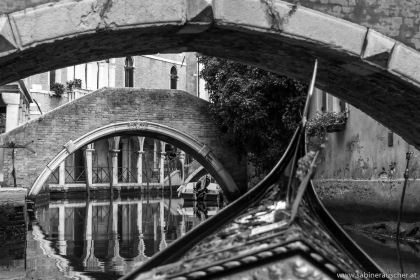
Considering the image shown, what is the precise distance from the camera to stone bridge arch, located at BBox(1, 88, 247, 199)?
44.6 feet

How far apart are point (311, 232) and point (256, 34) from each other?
178cm

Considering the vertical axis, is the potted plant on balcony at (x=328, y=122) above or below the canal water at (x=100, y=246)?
above

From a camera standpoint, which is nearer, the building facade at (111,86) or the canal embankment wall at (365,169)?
the canal embankment wall at (365,169)

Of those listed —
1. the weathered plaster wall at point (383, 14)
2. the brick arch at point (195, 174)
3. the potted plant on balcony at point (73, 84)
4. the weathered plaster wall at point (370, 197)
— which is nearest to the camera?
the weathered plaster wall at point (383, 14)

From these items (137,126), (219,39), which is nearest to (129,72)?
(137,126)

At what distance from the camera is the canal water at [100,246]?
571 cm

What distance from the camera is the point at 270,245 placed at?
8.68 feet

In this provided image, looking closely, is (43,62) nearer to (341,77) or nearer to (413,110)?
(341,77)

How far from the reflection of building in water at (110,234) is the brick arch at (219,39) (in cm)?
183

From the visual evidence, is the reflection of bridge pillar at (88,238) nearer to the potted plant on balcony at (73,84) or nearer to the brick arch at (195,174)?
the brick arch at (195,174)

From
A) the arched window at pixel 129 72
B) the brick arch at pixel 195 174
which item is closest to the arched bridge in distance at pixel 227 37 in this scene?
the brick arch at pixel 195 174

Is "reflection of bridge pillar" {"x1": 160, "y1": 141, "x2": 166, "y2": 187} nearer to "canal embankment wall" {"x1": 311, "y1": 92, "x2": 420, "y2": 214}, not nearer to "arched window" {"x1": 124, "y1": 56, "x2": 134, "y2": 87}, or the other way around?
"arched window" {"x1": 124, "y1": 56, "x2": 134, "y2": 87}

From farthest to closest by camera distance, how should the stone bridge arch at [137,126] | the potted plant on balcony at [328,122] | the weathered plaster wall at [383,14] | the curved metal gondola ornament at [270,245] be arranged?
the stone bridge arch at [137,126] → the potted plant on balcony at [328,122] → the weathered plaster wall at [383,14] → the curved metal gondola ornament at [270,245]

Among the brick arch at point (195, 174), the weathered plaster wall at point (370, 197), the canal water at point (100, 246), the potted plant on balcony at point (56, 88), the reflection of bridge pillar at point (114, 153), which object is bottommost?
the canal water at point (100, 246)
